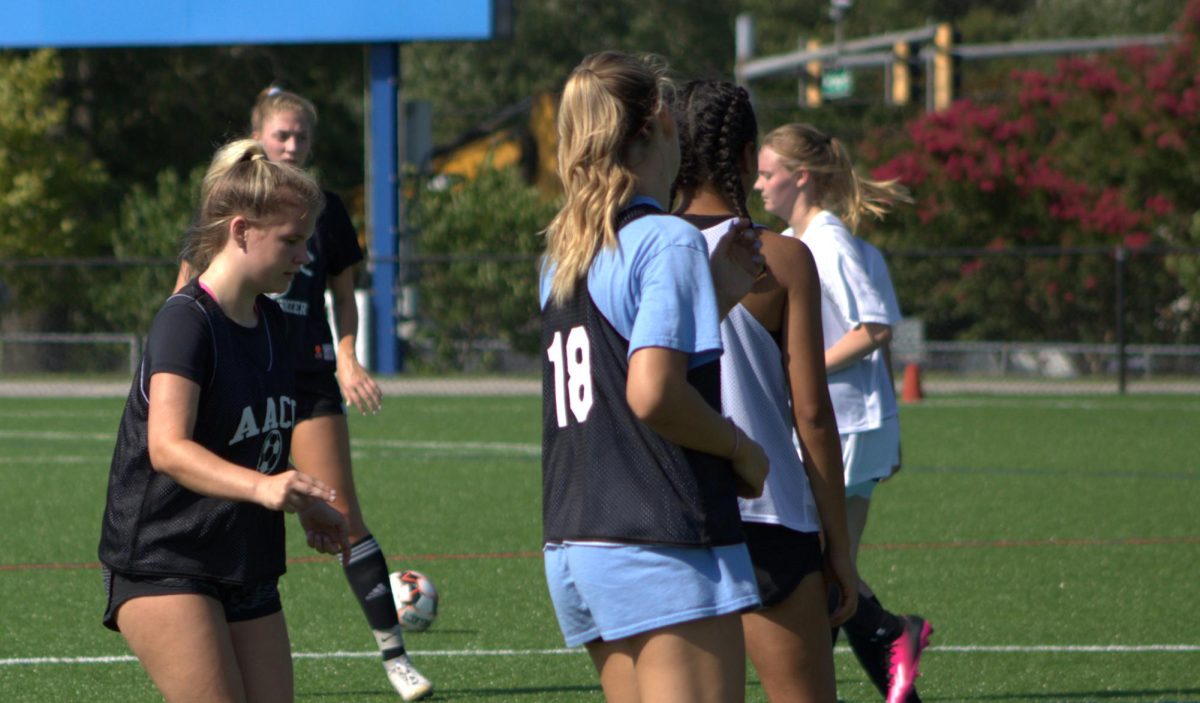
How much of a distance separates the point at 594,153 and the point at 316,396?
307 centimetres

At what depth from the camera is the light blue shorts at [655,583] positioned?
3.12 m

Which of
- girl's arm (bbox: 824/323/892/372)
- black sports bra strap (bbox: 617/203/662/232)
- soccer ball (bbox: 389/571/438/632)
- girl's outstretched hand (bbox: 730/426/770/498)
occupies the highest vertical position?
black sports bra strap (bbox: 617/203/662/232)

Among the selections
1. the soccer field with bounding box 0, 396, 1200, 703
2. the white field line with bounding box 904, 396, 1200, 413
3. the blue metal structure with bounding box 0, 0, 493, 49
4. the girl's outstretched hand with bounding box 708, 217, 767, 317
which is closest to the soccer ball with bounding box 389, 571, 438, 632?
the soccer field with bounding box 0, 396, 1200, 703

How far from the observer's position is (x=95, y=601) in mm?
7941

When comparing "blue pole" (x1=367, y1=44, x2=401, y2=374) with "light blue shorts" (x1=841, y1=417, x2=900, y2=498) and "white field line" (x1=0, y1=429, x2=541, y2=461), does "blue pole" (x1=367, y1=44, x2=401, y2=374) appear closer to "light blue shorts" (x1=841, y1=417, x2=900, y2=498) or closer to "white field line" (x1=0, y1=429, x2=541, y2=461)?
"white field line" (x1=0, y1=429, x2=541, y2=461)

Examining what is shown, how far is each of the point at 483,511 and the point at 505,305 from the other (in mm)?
14718

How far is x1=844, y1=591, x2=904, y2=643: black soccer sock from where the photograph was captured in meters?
5.32

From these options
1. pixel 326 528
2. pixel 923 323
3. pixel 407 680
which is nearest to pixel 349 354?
pixel 407 680

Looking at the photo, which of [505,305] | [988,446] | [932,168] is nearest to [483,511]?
[988,446]

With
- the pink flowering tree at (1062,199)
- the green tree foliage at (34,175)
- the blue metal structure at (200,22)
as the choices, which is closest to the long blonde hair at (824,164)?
the pink flowering tree at (1062,199)

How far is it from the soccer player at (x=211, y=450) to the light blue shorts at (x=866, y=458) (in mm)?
2029

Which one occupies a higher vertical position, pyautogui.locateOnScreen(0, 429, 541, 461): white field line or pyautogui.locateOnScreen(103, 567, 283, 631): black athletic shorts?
pyautogui.locateOnScreen(103, 567, 283, 631): black athletic shorts

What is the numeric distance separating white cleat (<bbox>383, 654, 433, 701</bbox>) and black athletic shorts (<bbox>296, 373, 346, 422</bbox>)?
2.83 ft

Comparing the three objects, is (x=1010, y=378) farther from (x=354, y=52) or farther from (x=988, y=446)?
(x=354, y=52)
